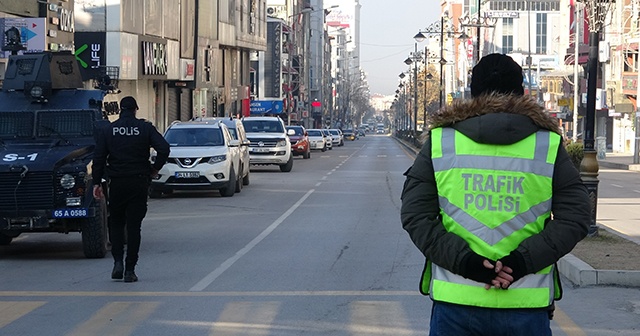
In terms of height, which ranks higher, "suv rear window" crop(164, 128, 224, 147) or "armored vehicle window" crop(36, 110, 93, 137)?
"armored vehicle window" crop(36, 110, 93, 137)

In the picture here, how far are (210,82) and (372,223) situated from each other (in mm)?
49229

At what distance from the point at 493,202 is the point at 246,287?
6.94 m

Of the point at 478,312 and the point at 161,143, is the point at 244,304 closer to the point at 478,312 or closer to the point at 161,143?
the point at 161,143

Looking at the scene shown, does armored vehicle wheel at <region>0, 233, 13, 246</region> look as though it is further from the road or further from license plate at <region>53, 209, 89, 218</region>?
license plate at <region>53, 209, 89, 218</region>

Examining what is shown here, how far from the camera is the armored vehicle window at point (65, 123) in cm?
1502

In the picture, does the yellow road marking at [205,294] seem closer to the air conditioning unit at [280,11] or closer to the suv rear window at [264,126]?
the suv rear window at [264,126]

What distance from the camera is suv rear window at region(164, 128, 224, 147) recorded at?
26.1 m

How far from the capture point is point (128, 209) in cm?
1139

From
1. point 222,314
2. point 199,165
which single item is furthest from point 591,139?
point 199,165

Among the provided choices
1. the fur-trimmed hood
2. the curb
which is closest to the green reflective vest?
the fur-trimmed hood

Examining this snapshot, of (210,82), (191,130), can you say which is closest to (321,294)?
(191,130)

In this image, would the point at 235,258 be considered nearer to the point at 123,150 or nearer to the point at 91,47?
the point at 123,150

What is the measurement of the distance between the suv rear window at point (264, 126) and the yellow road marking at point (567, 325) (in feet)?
99.4

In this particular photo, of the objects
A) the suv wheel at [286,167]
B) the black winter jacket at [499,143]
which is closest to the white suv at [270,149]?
the suv wheel at [286,167]
